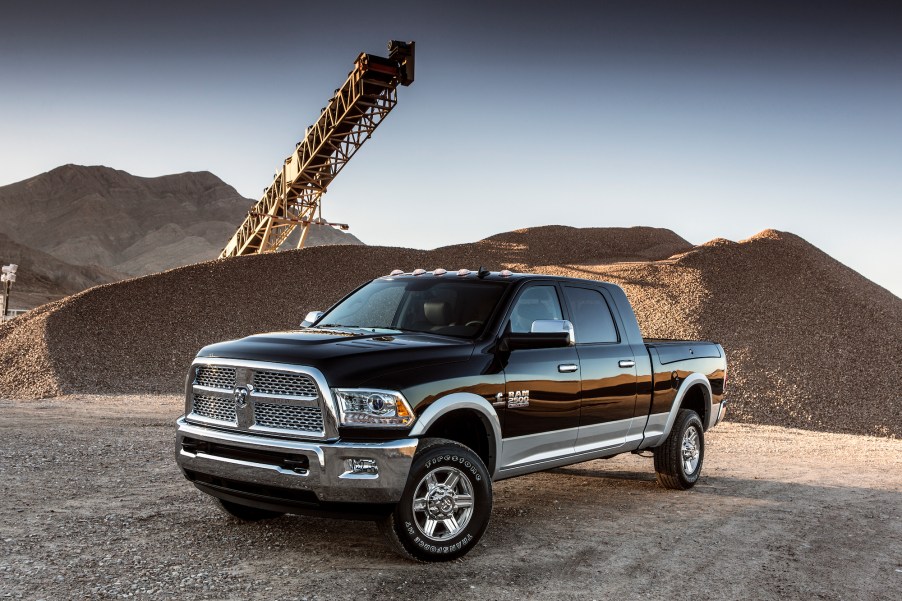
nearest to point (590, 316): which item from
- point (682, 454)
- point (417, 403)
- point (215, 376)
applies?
point (682, 454)

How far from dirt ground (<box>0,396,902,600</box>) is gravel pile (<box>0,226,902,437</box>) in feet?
28.0

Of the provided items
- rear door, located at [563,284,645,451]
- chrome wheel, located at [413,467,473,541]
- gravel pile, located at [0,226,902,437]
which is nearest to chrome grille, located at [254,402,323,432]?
chrome wheel, located at [413,467,473,541]

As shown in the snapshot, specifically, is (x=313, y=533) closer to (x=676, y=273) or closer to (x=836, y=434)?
(x=836, y=434)

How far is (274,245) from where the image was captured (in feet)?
97.7

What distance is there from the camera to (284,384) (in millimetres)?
5574

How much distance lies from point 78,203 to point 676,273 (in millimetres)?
166413

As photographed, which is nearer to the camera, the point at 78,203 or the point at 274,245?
the point at 274,245

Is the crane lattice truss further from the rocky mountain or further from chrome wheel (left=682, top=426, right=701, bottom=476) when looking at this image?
the rocky mountain

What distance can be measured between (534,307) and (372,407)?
219cm

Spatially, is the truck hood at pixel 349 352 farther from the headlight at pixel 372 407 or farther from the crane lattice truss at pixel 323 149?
the crane lattice truss at pixel 323 149

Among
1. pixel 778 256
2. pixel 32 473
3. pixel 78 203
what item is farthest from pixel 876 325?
pixel 78 203

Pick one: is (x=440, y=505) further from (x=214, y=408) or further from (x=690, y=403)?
(x=690, y=403)

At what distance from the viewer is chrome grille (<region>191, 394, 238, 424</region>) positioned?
5844mm

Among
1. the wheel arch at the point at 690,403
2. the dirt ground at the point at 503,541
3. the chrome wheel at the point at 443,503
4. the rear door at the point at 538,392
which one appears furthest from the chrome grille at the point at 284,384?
the wheel arch at the point at 690,403
